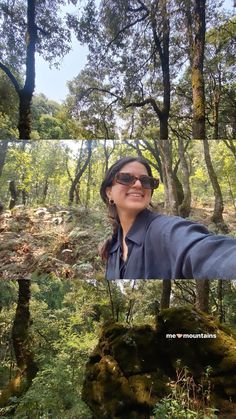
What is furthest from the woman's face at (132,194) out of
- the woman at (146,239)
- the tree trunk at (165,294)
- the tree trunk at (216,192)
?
the tree trunk at (165,294)

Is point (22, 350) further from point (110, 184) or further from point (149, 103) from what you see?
point (149, 103)

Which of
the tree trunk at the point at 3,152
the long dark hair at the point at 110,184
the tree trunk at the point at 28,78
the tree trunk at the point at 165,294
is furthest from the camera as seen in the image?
the tree trunk at the point at 28,78

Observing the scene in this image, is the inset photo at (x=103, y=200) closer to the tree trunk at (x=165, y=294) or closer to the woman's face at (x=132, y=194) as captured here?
the woman's face at (x=132, y=194)

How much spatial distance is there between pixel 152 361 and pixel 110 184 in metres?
2.07

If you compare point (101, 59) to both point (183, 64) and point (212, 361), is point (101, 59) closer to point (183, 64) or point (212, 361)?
point (183, 64)

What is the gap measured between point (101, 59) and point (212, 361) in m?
3.89

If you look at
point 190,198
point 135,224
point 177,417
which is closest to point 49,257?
point 135,224

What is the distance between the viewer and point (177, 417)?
3859mm

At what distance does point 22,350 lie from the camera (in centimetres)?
502

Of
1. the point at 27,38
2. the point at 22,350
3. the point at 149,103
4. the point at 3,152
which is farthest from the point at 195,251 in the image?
the point at 27,38

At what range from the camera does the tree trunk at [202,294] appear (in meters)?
4.53

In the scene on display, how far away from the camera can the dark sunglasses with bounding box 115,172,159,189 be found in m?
4.38

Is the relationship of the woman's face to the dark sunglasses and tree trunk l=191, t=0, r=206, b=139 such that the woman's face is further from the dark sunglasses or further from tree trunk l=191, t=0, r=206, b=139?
tree trunk l=191, t=0, r=206, b=139

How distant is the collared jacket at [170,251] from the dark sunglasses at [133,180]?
0.30m
